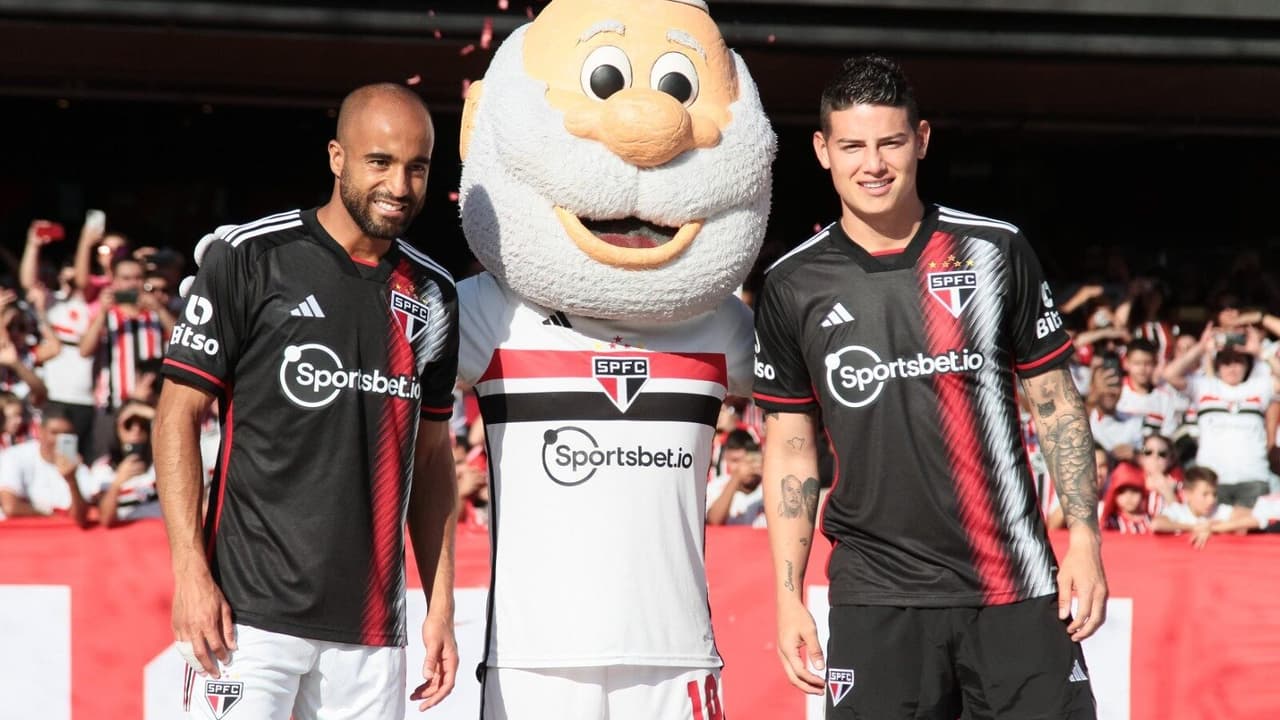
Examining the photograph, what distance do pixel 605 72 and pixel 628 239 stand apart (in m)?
0.45

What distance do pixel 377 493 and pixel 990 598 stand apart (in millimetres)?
1529

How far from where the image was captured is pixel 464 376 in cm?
417

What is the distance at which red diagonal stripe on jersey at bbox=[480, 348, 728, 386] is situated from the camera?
13.5ft

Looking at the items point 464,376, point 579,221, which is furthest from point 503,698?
point 579,221

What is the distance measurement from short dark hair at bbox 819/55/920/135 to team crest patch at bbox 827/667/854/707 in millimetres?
1371

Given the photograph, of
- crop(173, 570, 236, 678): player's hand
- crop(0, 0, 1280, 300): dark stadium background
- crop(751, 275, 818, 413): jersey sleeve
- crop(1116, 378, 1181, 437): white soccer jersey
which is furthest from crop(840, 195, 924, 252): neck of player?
crop(1116, 378, 1181, 437): white soccer jersey

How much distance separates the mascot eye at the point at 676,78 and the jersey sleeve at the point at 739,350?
0.60 m

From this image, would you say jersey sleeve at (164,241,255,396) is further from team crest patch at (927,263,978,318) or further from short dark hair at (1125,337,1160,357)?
short dark hair at (1125,337,1160,357)

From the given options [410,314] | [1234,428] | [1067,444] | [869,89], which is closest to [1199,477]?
[1234,428]

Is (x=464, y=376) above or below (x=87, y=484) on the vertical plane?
above

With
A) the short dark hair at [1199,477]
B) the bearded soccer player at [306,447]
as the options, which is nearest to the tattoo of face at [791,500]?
the bearded soccer player at [306,447]

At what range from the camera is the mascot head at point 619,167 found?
401 centimetres

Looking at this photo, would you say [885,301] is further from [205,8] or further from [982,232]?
[205,8]

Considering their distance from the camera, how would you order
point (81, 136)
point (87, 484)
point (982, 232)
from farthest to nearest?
point (81, 136) → point (87, 484) → point (982, 232)
